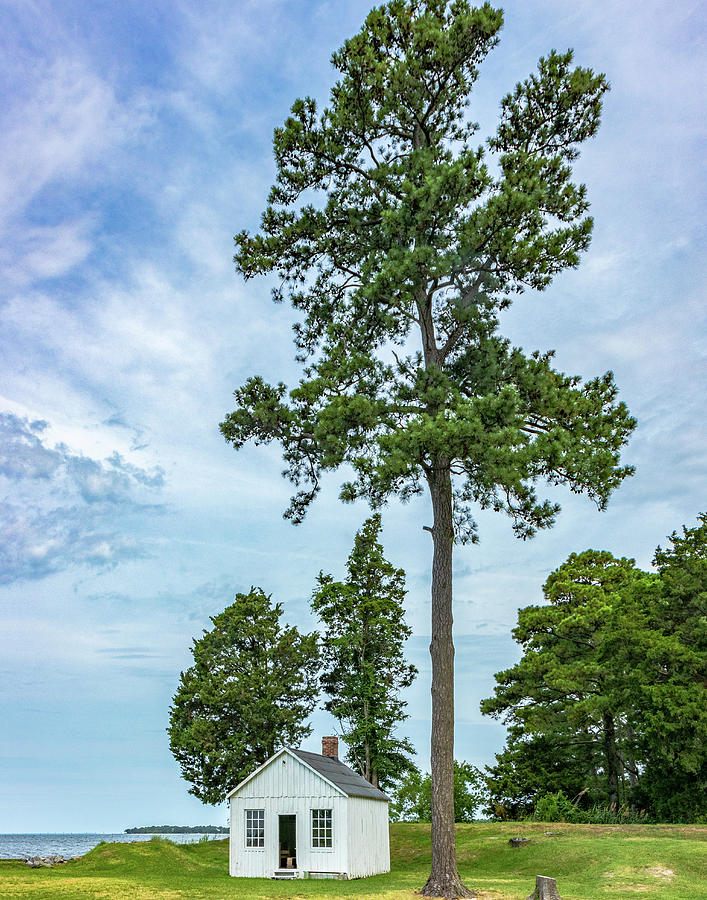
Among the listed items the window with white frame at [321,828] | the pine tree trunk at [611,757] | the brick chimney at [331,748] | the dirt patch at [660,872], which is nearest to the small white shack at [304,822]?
the window with white frame at [321,828]

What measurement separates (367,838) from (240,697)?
10.3 metres

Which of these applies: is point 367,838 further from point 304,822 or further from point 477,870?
point 477,870

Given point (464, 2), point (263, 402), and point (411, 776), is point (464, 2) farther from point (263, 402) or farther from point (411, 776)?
point (411, 776)

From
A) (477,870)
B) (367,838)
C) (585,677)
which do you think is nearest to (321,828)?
(367,838)

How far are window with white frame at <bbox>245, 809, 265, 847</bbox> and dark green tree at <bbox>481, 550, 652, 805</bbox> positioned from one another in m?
11.8

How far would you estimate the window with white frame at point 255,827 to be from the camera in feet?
74.1

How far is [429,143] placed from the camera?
59.1 feet

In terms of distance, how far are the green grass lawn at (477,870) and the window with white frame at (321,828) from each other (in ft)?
4.85

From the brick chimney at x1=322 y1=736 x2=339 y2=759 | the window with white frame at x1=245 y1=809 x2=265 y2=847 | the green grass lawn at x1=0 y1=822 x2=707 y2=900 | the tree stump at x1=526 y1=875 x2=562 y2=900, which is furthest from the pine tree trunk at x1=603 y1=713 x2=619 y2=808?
the tree stump at x1=526 y1=875 x2=562 y2=900

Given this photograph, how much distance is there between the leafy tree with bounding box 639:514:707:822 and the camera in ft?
83.4

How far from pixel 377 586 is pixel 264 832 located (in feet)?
46.3

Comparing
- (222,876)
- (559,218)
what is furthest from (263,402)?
(222,876)

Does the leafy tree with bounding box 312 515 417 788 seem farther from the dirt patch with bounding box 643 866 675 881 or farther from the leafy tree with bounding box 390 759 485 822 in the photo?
the dirt patch with bounding box 643 866 675 881

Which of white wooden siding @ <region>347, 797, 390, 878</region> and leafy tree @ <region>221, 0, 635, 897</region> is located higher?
leafy tree @ <region>221, 0, 635, 897</region>
